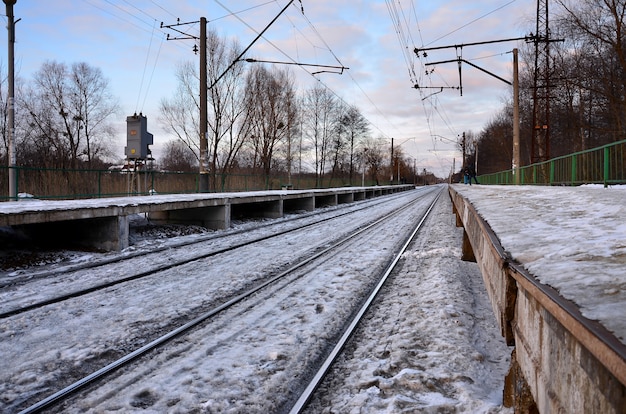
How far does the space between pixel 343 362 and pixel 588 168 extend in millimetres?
12846

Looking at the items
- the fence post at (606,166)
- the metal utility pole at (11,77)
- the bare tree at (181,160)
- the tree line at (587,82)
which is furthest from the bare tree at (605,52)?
the bare tree at (181,160)

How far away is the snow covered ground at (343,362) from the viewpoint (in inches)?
118

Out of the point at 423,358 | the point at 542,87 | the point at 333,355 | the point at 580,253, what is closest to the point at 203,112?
the point at 333,355

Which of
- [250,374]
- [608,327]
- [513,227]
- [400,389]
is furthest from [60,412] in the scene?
[513,227]

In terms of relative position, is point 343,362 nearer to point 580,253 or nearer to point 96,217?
point 580,253

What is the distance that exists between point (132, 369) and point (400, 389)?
213 centimetres

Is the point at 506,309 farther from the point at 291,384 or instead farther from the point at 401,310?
the point at 401,310

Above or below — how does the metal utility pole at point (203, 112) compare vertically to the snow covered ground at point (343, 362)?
above

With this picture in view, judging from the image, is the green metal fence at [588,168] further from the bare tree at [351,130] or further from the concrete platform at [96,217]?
the bare tree at [351,130]

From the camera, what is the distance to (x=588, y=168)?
43.2 ft

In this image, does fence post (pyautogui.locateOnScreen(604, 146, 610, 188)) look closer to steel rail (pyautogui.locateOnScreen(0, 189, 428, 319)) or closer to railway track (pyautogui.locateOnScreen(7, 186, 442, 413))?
railway track (pyautogui.locateOnScreen(7, 186, 442, 413))

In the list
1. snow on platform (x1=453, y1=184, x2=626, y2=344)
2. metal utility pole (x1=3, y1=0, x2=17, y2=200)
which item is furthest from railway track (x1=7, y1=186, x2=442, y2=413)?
metal utility pole (x1=3, y1=0, x2=17, y2=200)

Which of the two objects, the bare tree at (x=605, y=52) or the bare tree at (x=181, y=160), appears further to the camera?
the bare tree at (x=181, y=160)

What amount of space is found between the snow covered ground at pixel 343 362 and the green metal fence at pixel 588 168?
7918mm
